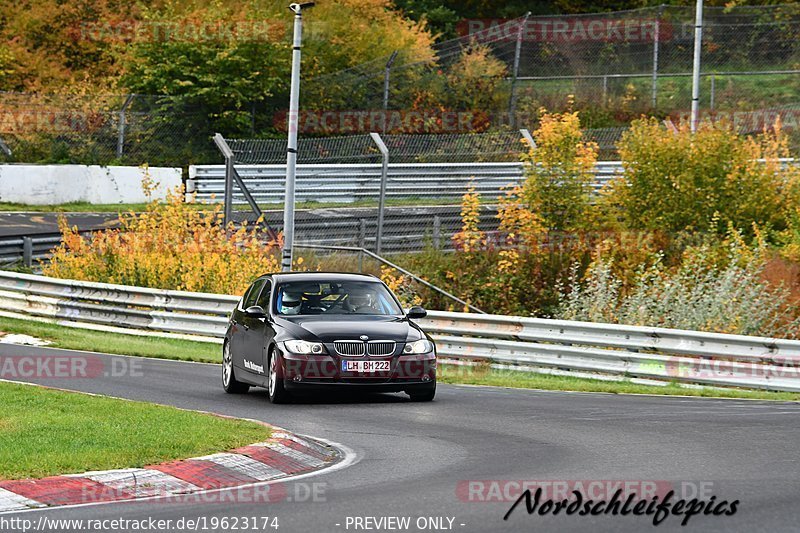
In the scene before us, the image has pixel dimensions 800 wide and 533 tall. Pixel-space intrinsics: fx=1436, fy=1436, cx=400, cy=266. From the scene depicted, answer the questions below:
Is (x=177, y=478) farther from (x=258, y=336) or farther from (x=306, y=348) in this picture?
(x=258, y=336)

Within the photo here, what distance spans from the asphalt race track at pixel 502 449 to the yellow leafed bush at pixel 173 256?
8570mm

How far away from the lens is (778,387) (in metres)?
18.1

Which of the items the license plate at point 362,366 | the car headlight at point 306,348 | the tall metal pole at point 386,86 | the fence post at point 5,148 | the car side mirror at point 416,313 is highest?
the tall metal pole at point 386,86

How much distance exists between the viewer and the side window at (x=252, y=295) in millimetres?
18344

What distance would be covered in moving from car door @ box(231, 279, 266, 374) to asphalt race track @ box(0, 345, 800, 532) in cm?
44

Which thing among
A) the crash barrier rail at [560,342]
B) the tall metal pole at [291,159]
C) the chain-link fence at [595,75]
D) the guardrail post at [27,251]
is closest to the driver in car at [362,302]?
the crash barrier rail at [560,342]

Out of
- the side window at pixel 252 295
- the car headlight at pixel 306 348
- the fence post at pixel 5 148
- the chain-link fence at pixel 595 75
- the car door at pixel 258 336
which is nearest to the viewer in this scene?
the car headlight at pixel 306 348

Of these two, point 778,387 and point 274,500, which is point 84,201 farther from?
point 274,500

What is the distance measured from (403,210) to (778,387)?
17037 mm

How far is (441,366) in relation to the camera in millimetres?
21906

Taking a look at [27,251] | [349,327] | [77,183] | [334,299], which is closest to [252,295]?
[334,299]

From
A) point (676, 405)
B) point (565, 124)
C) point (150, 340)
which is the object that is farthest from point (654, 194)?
point (676, 405)

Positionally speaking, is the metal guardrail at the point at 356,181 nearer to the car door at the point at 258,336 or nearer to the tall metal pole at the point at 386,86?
the tall metal pole at the point at 386,86

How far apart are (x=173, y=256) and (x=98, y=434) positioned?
56.1 feet
